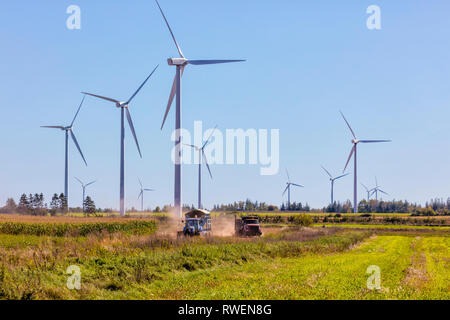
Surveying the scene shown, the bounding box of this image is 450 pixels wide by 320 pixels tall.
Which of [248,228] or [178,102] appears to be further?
[178,102]

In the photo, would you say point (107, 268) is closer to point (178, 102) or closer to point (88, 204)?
point (178, 102)

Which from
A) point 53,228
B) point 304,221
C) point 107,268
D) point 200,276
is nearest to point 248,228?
point 53,228

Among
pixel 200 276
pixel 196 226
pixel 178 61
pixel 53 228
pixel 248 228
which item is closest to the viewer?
pixel 200 276

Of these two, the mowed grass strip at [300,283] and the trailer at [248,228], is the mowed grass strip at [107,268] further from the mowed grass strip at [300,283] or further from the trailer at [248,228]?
the trailer at [248,228]

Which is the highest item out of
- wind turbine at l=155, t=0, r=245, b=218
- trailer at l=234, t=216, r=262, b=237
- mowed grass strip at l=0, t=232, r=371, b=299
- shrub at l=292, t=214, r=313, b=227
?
wind turbine at l=155, t=0, r=245, b=218

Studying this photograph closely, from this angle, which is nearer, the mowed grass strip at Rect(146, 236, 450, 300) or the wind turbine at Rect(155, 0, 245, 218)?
the mowed grass strip at Rect(146, 236, 450, 300)

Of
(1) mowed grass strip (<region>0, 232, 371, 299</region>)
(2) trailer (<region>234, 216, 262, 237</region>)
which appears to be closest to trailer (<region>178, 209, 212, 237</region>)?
(2) trailer (<region>234, 216, 262, 237</region>)

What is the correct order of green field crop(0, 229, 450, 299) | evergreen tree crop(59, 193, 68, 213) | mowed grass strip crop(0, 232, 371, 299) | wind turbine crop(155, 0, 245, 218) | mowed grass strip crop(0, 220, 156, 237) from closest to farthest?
mowed grass strip crop(0, 232, 371, 299)
green field crop(0, 229, 450, 299)
mowed grass strip crop(0, 220, 156, 237)
wind turbine crop(155, 0, 245, 218)
evergreen tree crop(59, 193, 68, 213)

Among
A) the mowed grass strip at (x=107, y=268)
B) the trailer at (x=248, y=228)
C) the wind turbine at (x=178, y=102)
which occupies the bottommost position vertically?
the trailer at (x=248, y=228)

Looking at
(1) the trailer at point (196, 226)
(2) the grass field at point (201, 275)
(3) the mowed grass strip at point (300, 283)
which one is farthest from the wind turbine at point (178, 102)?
(3) the mowed grass strip at point (300, 283)

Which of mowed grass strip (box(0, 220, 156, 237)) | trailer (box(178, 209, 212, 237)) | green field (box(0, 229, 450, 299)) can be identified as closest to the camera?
green field (box(0, 229, 450, 299))

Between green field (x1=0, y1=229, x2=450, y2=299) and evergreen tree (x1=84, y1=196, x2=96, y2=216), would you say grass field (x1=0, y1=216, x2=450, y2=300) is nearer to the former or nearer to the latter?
green field (x1=0, y1=229, x2=450, y2=299)

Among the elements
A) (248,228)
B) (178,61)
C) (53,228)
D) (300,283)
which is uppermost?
(178,61)
